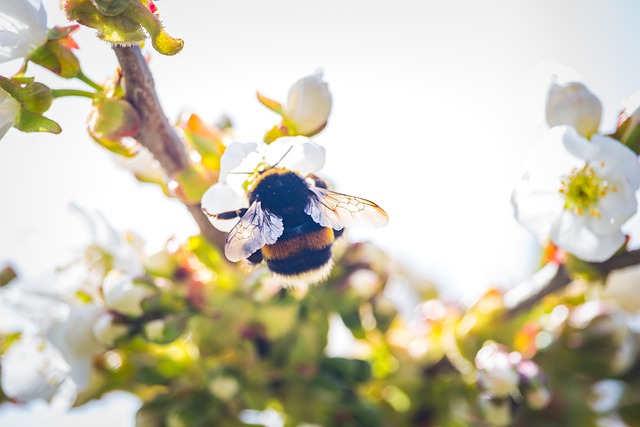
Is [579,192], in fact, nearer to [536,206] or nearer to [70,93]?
[536,206]

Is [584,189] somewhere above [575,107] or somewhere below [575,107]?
below

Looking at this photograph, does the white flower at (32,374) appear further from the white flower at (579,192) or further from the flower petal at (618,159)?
the flower petal at (618,159)

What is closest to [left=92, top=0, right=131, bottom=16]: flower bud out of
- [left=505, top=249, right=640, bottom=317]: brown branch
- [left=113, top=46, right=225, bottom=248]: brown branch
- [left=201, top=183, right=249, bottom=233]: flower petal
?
[left=113, top=46, right=225, bottom=248]: brown branch

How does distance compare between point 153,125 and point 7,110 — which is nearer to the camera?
point 7,110

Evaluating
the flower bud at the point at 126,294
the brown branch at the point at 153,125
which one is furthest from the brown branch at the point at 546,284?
the flower bud at the point at 126,294

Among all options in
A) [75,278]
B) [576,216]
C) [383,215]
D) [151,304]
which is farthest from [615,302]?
[75,278]

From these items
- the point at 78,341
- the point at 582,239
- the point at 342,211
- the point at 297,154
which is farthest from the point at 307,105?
the point at 78,341

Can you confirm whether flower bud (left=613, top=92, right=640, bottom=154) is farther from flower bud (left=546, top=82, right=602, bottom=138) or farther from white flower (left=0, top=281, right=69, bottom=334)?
white flower (left=0, top=281, right=69, bottom=334)
